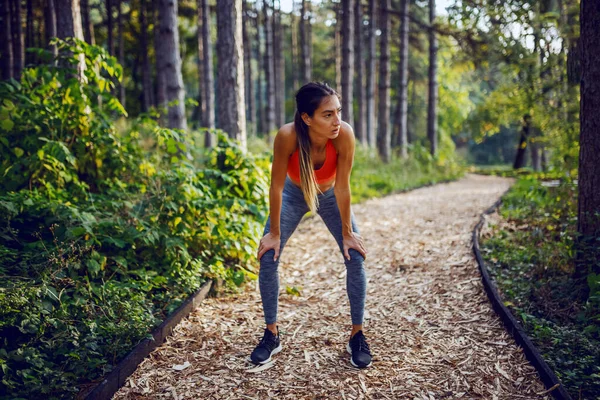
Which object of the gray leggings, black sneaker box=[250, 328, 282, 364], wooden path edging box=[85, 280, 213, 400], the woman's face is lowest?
black sneaker box=[250, 328, 282, 364]

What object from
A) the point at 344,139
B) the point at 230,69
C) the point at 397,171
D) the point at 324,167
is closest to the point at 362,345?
the point at 324,167

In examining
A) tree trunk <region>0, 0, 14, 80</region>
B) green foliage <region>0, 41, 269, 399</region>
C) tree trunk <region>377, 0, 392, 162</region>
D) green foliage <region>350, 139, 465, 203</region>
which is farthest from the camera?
tree trunk <region>377, 0, 392, 162</region>

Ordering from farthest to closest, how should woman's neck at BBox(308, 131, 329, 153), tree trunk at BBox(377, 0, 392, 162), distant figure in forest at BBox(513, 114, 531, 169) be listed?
distant figure in forest at BBox(513, 114, 531, 169), tree trunk at BBox(377, 0, 392, 162), woman's neck at BBox(308, 131, 329, 153)

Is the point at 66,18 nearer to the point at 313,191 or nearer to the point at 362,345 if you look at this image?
the point at 313,191

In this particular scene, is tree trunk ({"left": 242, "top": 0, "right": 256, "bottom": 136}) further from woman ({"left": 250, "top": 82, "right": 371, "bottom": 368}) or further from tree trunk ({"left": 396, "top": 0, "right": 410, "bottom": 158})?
woman ({"left": 250, "top": 82, "right": 371, "bottom": 368})

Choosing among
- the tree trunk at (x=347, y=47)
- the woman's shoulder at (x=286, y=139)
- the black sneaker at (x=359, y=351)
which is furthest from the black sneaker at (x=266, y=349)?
the tree trunk at (x=347, y=47)

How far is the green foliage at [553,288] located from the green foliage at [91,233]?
287 cm

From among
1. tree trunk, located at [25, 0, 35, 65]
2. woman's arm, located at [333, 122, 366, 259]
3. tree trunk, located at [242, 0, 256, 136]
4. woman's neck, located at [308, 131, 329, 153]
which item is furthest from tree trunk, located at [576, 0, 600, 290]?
tree trunk, located at [242, 0, 256, 136]

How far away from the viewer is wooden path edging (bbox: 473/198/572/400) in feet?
9.40

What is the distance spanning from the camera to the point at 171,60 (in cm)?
855

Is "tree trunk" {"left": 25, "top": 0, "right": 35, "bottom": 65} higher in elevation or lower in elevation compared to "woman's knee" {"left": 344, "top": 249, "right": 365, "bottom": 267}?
higher

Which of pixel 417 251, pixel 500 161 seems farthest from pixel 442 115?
pixel 417 251

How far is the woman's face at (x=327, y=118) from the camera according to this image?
3168 millimetres

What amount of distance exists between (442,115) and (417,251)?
111 feet
